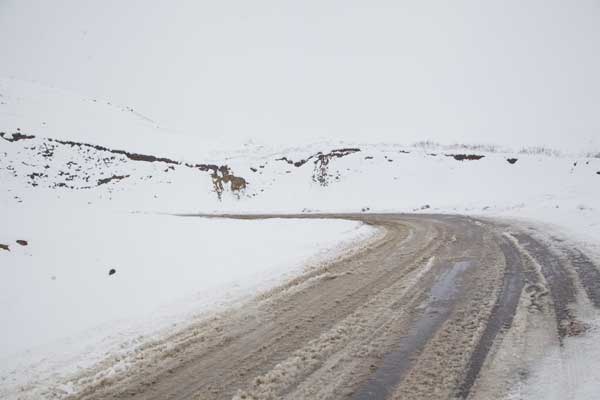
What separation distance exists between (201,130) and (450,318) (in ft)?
176

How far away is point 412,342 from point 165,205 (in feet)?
81.9

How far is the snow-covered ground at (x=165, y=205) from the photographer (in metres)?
5.09

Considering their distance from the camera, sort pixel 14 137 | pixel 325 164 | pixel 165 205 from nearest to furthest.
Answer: pixel 165 205 < pixel 325 164 < pixel 14 137

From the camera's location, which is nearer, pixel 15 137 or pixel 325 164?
pixel 325 164

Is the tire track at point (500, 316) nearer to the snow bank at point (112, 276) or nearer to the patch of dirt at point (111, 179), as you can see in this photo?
the snow bank at point (112, 276)

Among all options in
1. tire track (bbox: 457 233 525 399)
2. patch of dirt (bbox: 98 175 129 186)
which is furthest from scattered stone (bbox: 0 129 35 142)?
tire track (bbox: 457 233 525 399)

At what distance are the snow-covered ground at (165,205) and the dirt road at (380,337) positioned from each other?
94cm

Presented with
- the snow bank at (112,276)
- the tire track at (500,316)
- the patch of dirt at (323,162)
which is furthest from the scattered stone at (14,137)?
the tire track at (500,316)

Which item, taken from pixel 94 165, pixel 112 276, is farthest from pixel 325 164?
pixel 112 276

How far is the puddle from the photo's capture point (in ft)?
8.27

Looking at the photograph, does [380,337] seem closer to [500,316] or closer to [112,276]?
[500,316]

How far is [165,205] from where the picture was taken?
2558cm

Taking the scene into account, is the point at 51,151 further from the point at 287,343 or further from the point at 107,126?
the point at 287,343

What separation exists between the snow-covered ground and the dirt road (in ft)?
3.10
